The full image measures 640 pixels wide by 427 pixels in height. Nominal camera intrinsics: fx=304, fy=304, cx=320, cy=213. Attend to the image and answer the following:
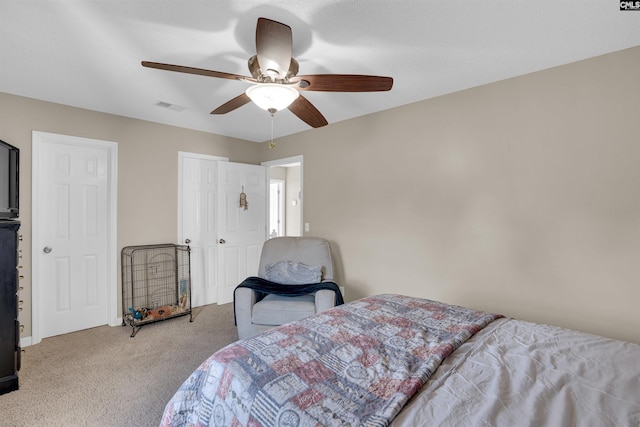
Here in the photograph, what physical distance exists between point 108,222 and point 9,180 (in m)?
0.99

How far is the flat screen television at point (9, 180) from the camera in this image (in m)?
2.37

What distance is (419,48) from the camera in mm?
2025

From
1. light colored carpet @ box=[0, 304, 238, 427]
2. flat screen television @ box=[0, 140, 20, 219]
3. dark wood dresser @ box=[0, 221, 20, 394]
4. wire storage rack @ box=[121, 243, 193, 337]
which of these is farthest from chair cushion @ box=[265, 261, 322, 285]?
flat screen television @ box=[0, 140, 20, 219]

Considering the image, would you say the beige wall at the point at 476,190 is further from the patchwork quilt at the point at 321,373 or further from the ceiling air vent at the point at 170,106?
the patchwork quilt at the point at 321,373

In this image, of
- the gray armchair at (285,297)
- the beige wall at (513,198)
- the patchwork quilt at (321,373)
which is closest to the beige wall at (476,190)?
the beige wall at (513,198)

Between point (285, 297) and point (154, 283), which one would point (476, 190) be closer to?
point (285, 297)

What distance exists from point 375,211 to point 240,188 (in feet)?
6.85

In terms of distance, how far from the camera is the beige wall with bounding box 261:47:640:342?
79.4 inches

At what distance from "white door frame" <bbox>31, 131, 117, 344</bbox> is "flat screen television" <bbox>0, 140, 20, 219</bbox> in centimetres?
29

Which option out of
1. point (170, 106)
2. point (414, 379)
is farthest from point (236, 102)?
point (414, 379)

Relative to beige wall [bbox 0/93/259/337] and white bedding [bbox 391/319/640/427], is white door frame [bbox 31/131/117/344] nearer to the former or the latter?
beige wall [bbox 0/93/259/337]

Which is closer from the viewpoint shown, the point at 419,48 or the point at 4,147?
the point at 419,48

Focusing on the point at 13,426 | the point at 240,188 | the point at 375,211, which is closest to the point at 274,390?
the point at 13,426

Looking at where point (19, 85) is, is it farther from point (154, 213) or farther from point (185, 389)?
point (185, 389)
